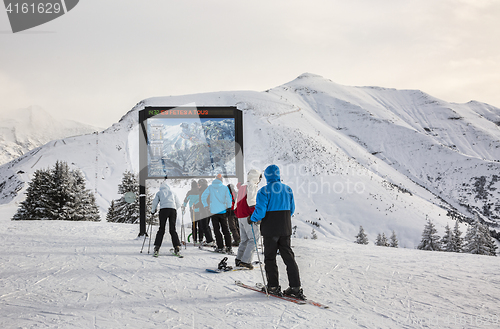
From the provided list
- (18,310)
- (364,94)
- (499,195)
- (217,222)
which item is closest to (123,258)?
(217,222)

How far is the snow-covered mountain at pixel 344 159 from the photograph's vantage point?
173 feet

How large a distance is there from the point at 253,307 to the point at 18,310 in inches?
127

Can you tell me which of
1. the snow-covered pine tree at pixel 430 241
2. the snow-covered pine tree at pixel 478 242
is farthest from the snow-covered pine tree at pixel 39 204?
the snow-covered pine tree at pixel 478 242

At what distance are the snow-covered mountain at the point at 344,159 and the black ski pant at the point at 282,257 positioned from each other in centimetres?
1754

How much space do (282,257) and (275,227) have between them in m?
0.50

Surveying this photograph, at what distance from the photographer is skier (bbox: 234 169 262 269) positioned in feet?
19.7

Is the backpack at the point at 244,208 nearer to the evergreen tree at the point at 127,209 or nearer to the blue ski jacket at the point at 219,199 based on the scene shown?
the blue ski jacket at the point at 219,199

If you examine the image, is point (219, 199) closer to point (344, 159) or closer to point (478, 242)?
point (478, 242)

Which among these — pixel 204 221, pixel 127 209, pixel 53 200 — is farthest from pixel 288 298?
pixel 127 209

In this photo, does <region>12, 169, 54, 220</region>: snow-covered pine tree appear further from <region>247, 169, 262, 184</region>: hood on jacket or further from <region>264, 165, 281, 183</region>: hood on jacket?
<region>264, 165, 281, 183</region>: hood on jacket

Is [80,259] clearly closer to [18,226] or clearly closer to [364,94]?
[18,226]

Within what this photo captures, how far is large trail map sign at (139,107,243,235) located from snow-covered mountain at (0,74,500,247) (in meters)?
10.6

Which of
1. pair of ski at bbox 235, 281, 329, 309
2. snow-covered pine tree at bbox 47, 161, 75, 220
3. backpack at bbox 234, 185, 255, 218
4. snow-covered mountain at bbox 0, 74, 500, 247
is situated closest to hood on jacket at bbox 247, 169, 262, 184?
backpack at bbox 234, 185, 255, 218

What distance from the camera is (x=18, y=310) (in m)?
4.43
